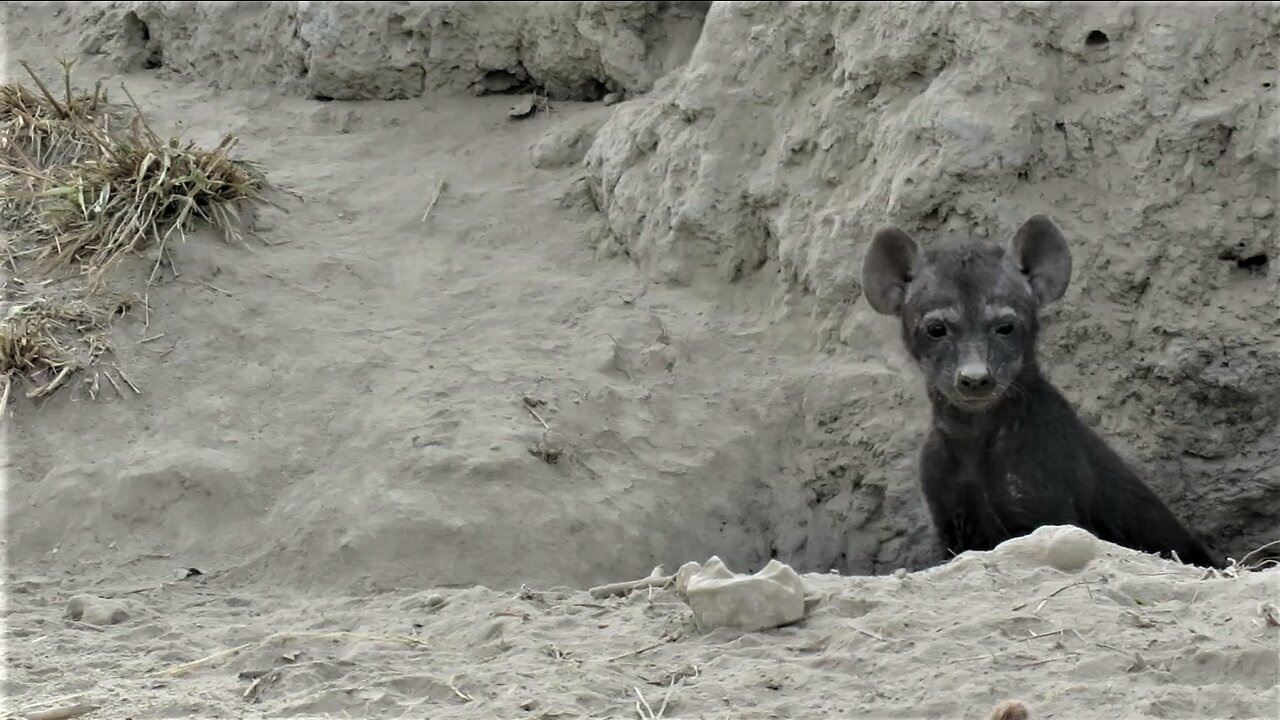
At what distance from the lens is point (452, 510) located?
5461 mm

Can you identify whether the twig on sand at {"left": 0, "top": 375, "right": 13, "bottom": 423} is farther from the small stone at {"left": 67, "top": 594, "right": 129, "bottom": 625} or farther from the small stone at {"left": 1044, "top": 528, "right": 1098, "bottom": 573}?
the small stone at {"left": 1044, "top": 528, "right": 1098, "bottom": 573}

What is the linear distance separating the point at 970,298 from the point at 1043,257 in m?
0.39

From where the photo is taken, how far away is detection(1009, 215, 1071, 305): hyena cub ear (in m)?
5.65

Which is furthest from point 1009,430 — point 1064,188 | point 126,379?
point 126,379

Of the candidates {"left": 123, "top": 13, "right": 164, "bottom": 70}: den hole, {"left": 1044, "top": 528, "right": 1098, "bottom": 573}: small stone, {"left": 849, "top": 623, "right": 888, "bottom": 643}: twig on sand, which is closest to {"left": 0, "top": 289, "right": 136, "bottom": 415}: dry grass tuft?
{"left": 123, "top": 13, "right": 164, "bottom": 70}: den hole

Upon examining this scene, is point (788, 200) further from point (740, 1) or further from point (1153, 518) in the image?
point (1153, 518)

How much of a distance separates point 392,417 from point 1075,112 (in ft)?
9.78

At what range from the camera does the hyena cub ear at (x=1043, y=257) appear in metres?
5.65

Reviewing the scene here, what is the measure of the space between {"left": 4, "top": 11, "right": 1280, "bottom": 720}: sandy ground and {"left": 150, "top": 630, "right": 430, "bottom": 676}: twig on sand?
0.06 ft

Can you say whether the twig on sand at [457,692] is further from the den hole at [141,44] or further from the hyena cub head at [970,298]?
the den hole at [141,44]

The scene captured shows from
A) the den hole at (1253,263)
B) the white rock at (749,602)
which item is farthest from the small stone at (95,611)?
the den hole at (1253,263)

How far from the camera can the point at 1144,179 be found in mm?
6070

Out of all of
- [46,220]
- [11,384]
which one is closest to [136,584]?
[11,384]

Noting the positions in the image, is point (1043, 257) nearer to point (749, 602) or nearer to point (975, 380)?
point (975, 380)
